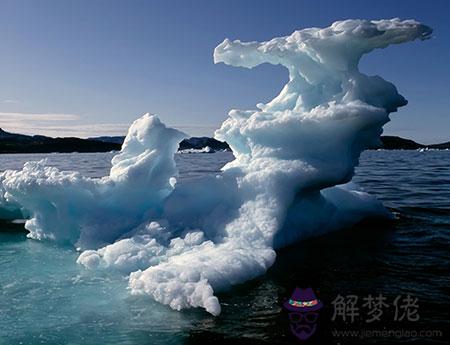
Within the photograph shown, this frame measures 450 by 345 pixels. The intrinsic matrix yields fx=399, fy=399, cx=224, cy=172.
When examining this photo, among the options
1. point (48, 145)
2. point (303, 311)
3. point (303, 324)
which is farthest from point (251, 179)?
point (48, 145)

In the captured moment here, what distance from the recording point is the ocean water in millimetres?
6031

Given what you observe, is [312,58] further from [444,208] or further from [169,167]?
[444,208]

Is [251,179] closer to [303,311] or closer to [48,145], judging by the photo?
[303,311]

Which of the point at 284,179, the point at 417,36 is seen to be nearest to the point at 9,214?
the point at 284,179

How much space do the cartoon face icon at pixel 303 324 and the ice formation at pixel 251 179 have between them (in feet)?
8.34

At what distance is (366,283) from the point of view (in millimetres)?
8086

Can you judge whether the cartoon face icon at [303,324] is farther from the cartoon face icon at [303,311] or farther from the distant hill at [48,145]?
the distant hill at [48,145]

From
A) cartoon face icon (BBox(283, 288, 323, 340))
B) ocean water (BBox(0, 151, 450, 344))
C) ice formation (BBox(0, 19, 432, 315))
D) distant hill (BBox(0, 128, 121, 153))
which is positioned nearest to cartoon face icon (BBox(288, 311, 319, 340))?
cartoon face icon (BBox(283, 288, 323, 340))

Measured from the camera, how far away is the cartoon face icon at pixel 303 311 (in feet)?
20.4

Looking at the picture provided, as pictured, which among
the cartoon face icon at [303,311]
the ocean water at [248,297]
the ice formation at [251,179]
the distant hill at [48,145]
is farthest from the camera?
the distant hill at [48,145]

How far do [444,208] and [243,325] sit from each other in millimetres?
12937

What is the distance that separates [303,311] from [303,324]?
573mm

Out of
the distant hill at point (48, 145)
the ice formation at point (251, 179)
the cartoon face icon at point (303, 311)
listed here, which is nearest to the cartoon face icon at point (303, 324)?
the cartoon face icon at point (303, 311)

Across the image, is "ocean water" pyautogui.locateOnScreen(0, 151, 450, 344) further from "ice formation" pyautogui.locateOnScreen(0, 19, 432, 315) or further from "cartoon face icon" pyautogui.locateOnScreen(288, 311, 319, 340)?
"ice formation" pyautogui.locateOnScreen(0, 19, 432, 315)
